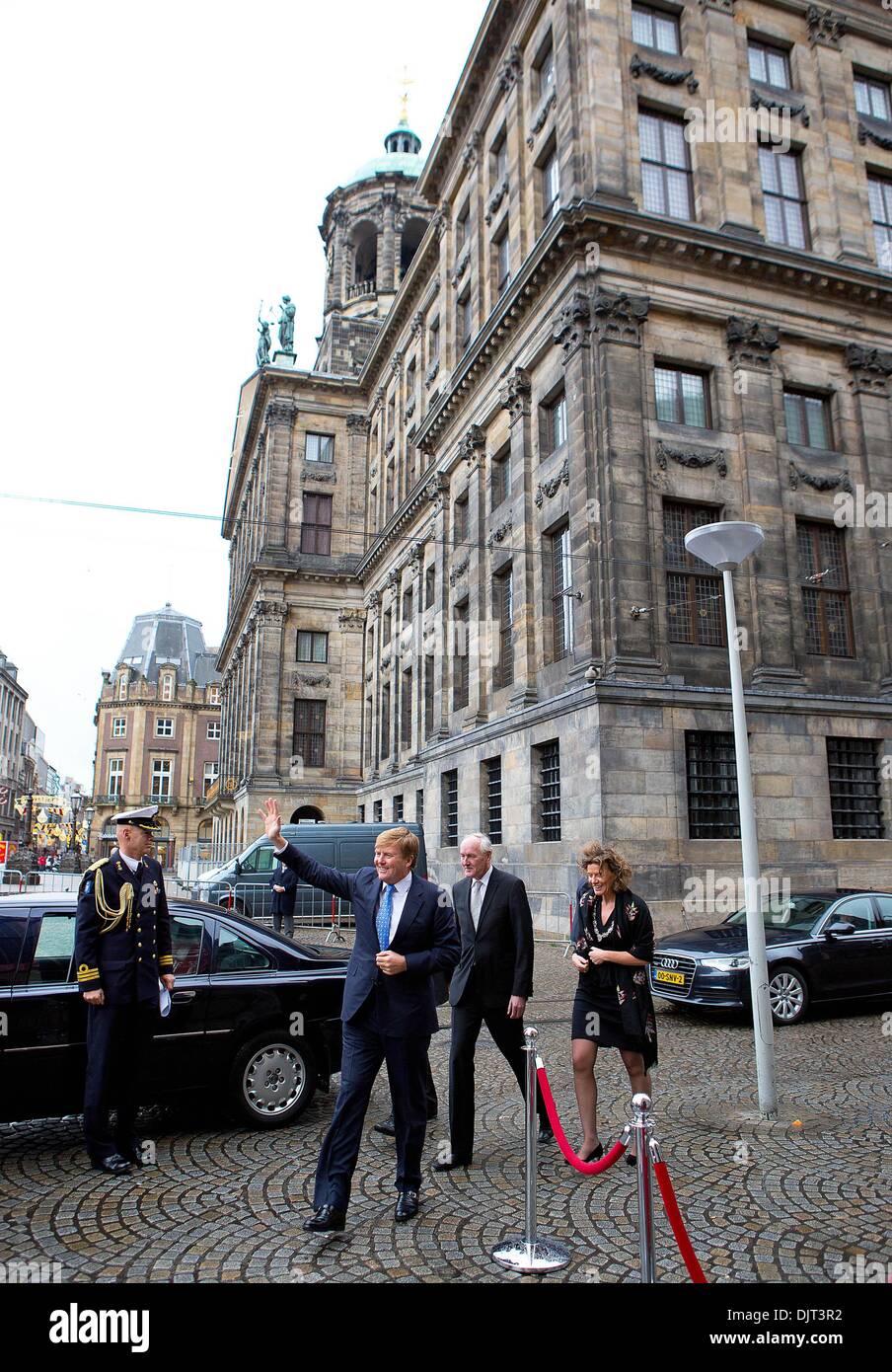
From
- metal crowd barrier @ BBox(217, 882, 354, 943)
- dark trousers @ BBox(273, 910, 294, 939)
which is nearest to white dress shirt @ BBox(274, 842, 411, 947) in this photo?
dark trousers @ BBox(273, 910, 294, 939)

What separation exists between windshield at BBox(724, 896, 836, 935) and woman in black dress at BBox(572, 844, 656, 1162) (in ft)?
19.2

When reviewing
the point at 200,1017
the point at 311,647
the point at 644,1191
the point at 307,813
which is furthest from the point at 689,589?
the point at 311,647

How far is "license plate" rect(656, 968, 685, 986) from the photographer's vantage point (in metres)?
10.6

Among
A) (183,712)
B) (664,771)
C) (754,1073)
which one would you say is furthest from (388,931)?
(183,712)

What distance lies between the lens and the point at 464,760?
2658 cm

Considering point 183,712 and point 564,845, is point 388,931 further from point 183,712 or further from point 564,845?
point 183,712

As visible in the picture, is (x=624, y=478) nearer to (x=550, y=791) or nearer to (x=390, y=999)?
(x=550, y=791)

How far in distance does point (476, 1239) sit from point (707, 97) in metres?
27.5

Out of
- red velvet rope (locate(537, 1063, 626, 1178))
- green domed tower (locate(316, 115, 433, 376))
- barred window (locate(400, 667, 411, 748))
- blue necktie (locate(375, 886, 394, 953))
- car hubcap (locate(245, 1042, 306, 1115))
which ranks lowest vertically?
car hubcap (locate(245, 1042, 306, 1115))

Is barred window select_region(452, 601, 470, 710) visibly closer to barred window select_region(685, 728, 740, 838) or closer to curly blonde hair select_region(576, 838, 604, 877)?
barred window select_region(685, 728, 740, 838)

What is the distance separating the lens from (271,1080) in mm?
6527

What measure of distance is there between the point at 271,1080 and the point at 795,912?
7.91 metres

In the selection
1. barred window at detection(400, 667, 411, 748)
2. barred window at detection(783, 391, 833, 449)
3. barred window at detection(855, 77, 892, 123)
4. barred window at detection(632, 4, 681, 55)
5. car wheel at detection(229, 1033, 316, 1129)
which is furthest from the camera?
barred window at detection(400, 667, 411, 748)
